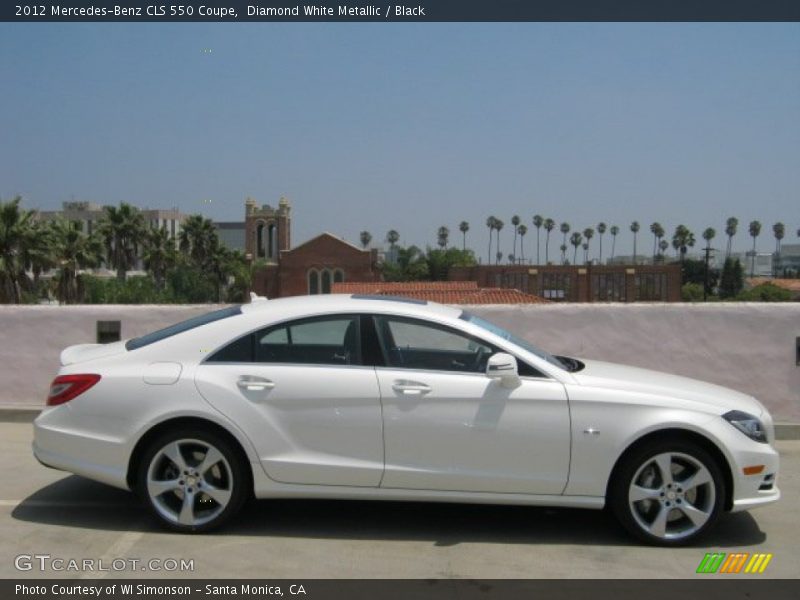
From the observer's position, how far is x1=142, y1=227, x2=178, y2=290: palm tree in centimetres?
7975

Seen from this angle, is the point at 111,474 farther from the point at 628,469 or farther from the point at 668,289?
the point at 668,289

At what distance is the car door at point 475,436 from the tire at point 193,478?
2.96 ft

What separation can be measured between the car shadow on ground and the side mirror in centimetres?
99

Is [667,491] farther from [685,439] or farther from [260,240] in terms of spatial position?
[260,240]

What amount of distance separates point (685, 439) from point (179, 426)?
299cm

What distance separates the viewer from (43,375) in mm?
8367

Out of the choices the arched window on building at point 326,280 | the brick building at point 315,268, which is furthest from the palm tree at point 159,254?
the arched window on building at point 326,280

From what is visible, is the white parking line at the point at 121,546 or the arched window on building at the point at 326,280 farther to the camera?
the arched window on building at the point at 326,280

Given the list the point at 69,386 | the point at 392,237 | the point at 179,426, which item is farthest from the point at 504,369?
A: the point at 392,237

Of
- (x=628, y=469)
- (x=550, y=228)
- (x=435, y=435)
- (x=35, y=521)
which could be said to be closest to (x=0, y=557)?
(x=35, y=521)

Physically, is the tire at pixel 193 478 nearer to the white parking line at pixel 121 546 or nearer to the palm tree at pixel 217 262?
the white parking line at pixel 121 546

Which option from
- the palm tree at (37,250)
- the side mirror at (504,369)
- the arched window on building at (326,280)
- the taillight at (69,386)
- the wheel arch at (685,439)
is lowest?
the arched window on building at (326,280)

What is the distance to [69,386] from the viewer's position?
17.4ft
